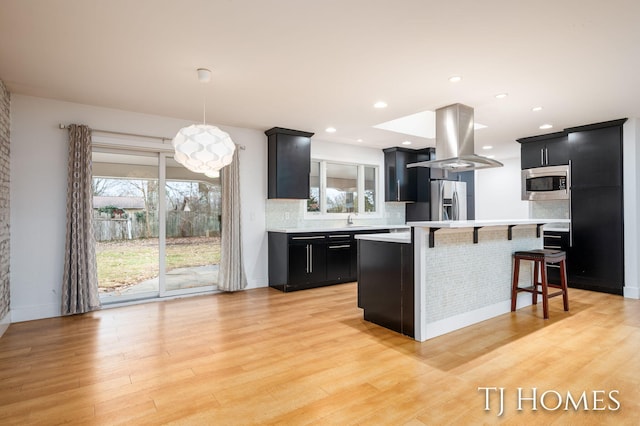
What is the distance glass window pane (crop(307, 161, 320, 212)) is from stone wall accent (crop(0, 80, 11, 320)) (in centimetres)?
401

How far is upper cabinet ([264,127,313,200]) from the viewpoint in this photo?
5.43 m

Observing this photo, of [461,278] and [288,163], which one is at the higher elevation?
[288,163]

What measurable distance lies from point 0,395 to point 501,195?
940 centimetres

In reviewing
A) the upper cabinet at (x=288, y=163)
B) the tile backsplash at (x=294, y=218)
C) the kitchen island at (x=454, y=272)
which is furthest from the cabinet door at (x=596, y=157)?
the upper cabinet at (x=288, y=163)

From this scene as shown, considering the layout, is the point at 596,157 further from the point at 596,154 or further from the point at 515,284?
the point at 515,284

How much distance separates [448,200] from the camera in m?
7.12

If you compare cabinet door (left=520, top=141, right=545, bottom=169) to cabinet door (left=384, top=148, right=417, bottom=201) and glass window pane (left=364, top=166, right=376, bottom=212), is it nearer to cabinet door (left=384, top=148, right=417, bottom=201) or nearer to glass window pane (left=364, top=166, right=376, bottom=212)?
cabinet door (left=384, top=148, right=417, bottom=201)

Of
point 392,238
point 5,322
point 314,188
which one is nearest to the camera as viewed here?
point 392,238

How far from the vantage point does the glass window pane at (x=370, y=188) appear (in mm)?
7074

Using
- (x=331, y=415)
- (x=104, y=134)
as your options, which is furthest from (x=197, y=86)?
(x=331, y=415)

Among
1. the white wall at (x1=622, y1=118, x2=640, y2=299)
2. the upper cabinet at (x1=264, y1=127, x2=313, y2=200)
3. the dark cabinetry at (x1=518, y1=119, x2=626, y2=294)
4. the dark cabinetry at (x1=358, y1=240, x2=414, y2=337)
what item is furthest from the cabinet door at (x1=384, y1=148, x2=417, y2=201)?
the dark cabinetry at (x1=358, y1=240, x2=414, y2=337)

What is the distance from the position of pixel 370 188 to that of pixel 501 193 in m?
3.86

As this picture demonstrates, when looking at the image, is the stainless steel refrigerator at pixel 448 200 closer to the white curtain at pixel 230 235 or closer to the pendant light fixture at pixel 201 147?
the white curtain at pixel 230 235

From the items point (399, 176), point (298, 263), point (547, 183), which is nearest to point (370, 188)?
point (399, 176)
